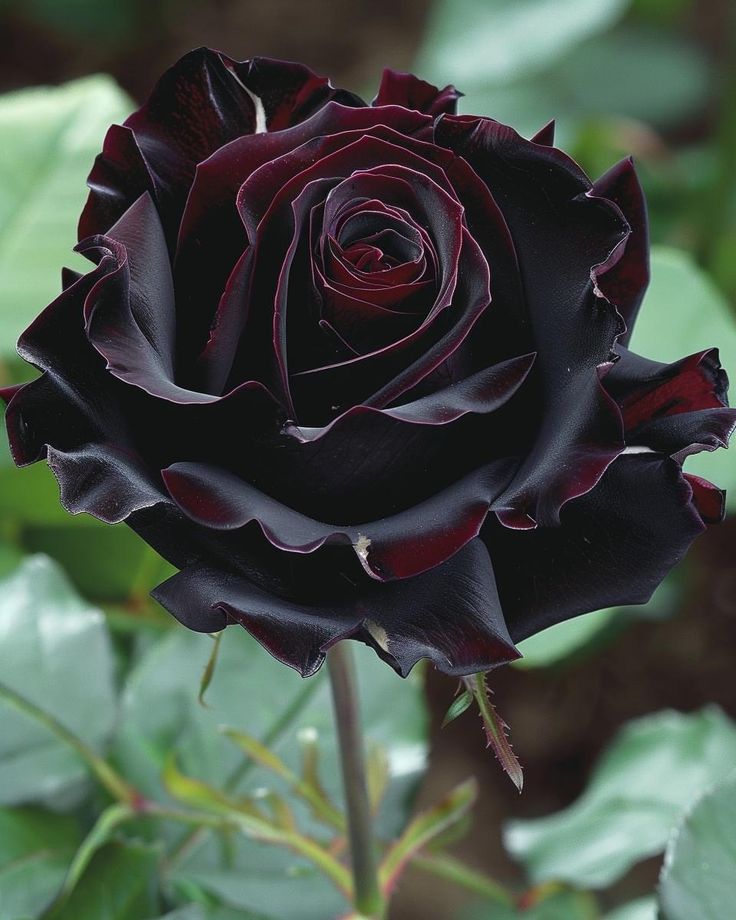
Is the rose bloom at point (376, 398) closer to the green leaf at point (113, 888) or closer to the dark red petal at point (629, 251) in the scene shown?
the dark red petal at point (629, 251)

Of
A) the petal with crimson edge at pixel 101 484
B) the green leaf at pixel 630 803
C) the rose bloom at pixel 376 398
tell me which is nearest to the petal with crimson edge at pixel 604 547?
the rose bloom at pixel 376 398

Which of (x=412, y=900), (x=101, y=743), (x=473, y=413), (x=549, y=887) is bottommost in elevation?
(x=412, y=900)

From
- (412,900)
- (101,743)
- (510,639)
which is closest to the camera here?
(510,639)

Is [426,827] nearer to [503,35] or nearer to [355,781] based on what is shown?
[355,781]

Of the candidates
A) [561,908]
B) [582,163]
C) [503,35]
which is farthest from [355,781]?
[503,35]

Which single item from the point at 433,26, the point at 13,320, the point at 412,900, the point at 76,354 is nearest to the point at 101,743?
the point at 13,320

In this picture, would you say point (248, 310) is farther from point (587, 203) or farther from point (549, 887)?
point (549, 887)

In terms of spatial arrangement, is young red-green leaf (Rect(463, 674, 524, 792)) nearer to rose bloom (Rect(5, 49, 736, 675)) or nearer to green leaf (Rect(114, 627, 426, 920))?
rose bloom (Rect(5, 49, 736, 675))
